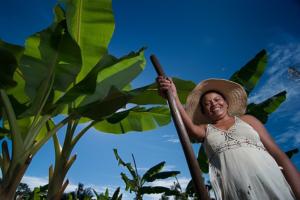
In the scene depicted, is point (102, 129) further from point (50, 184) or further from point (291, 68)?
point (291, 68)

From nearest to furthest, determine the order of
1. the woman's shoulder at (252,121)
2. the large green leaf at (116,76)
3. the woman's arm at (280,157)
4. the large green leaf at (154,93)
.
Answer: the woman's arm at (280,157)
the woman's shoulder at (252,121)
the large green leaf at (116,76)
the large green leaf at (154,93)

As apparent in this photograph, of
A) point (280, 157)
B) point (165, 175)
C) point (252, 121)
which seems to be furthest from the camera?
point (165, 175)

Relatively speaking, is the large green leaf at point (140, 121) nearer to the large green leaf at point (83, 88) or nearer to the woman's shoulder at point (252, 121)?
the large green leaf at point (83, 88)

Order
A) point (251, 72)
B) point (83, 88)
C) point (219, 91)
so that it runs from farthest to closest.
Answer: point (251, 72) < point (83, 88) < point (219, 91)

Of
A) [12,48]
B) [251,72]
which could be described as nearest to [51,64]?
[12,48]

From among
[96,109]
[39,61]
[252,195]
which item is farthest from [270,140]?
[39,61]

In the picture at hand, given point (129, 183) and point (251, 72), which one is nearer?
point (251, 72)

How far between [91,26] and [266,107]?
2.43 metres

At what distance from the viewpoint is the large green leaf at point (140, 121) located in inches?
139

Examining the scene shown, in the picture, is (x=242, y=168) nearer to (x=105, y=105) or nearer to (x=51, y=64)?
(x=105, y=105)

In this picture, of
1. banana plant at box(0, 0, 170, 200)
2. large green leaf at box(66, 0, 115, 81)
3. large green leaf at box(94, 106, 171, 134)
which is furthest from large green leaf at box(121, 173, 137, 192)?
large green leaf at box(66, 0, 115, 81)

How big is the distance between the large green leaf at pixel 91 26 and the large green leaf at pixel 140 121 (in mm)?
933

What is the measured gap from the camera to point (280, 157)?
157 cm

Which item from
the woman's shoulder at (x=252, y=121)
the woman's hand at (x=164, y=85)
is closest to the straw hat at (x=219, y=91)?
the woman's shoulder at (x=252, y=121)
